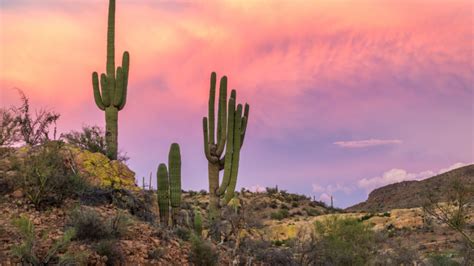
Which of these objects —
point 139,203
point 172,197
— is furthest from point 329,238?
point 139,203

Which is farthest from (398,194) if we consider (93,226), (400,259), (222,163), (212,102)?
(93,226)

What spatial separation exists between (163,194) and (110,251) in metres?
5.77

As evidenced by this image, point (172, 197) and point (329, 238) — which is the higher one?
point (172, 197)

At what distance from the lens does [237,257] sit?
14.5m

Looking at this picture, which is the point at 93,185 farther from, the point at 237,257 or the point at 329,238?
the point at 329,238

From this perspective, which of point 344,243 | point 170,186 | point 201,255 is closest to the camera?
point 201,255

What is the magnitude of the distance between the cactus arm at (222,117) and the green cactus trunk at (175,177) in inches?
172

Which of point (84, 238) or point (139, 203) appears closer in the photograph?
point (84, 238)

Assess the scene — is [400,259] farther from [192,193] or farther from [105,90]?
[192,193]

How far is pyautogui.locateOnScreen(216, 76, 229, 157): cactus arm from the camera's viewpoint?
869 inches

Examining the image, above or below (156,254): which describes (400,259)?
below

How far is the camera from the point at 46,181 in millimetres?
13375

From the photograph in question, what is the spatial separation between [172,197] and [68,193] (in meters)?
4.29

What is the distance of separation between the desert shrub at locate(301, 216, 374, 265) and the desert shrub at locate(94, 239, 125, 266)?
7767mm
